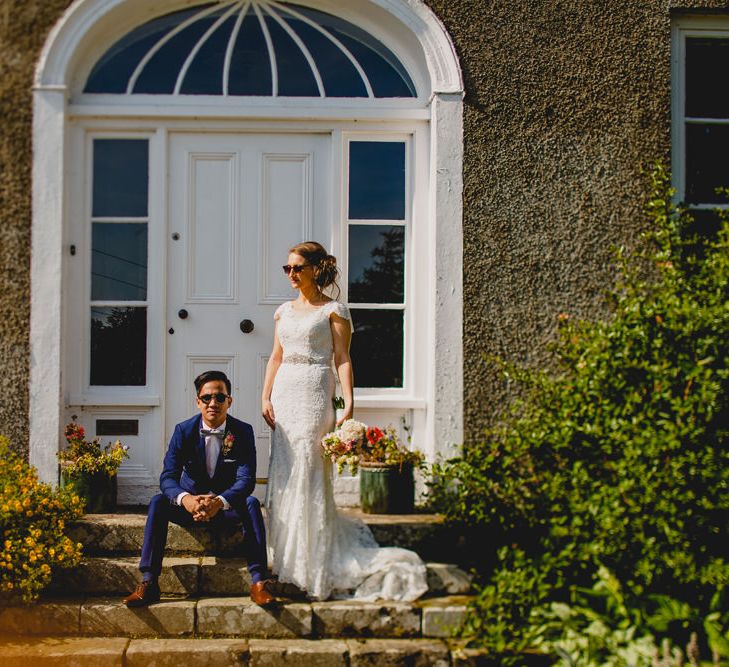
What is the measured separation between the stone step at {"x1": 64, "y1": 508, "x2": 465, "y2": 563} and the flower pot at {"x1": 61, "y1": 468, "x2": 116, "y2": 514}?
0.79 ft

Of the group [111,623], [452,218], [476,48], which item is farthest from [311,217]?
[111,623]

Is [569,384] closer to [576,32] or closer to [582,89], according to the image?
[582,89]

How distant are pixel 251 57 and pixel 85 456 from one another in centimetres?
283

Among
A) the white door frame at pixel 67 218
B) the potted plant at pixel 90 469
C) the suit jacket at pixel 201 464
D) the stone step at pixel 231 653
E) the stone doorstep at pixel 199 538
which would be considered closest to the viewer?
the stone step at pixel 231 653

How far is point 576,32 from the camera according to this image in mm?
5355

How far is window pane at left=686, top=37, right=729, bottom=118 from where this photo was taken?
220 inches

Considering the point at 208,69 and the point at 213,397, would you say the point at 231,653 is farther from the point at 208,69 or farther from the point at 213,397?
the point at 208,69

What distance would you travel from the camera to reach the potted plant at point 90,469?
4984 millimetres

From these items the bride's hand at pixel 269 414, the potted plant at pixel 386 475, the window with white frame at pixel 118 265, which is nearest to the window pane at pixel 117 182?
the window with white frame at pixel 118 265

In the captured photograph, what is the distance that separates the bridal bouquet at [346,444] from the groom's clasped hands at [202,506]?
648mm

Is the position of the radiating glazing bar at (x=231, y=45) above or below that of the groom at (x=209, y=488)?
above

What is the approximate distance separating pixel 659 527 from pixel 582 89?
→ 287 centimetres

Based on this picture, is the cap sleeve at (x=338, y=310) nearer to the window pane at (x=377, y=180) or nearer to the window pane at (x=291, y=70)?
the window pane at (x=377, y=180)

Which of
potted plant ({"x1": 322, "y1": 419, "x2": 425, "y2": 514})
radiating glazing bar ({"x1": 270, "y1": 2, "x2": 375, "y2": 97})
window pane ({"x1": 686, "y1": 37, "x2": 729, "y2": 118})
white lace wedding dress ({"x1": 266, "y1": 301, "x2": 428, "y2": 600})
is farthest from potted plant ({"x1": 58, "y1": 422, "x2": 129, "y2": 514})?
window pane ({"x1": 686, "y1": 37, "x2": 729, "y2": 118})
